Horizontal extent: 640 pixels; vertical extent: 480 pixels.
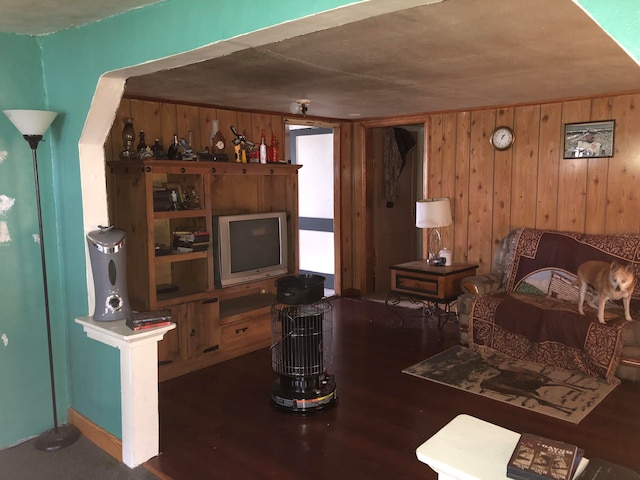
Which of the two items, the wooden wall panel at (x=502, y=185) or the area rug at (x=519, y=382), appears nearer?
the area rug at (x=519, y=382)

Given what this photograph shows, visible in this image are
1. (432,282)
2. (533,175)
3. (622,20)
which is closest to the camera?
(622,20)

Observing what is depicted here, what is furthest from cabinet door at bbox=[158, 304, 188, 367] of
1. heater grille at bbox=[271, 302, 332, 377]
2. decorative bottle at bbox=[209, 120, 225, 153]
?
decorative bottle at bbox=[209, 120, 225, 153]

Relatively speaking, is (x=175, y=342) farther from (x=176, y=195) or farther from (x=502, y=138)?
(x=502, y=138)

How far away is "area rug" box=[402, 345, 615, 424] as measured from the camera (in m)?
3.24

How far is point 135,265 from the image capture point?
371 centimetres

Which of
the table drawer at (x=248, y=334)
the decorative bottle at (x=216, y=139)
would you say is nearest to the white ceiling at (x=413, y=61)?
the decorative bottle at (x=216, y=139)

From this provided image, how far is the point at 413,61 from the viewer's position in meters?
2.96

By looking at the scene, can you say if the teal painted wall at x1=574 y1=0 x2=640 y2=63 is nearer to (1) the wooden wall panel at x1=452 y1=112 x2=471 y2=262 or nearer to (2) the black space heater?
(2) the black space heater

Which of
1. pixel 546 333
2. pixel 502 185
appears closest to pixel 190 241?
pixel 546 333

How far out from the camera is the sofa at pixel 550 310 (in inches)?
140

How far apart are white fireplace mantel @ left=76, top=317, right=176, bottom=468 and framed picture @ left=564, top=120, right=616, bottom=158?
3.67 meters

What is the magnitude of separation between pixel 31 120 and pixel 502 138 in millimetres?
3872

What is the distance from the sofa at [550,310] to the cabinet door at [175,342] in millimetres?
2226

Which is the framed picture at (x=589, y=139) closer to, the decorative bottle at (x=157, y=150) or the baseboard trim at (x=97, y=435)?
the decorative bottle at (x=157, y=150)
